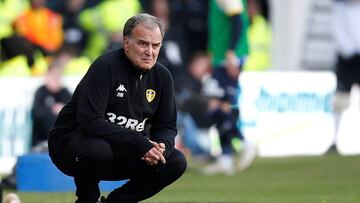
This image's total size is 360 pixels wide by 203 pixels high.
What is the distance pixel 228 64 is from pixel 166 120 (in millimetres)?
7150

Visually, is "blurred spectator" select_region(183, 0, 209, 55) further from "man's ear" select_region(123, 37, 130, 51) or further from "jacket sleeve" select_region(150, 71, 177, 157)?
"man's ear" select_region(123, 37, 130, 51)

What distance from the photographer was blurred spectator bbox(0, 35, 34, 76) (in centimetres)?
1792

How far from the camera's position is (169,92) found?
941 cm

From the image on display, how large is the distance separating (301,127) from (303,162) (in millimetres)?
1221

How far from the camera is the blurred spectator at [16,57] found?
58.8ft

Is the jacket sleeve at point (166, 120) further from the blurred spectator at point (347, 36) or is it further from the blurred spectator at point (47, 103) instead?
the blurred spectator at point (347, 36)

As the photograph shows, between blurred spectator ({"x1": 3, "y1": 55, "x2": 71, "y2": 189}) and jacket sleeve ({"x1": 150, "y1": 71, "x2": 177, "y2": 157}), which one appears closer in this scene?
jacket sleeve ({"x1": 150, "y1": 71, "x2": 177, "y2": 157})

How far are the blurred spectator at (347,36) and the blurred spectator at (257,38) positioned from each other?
9.17 feet

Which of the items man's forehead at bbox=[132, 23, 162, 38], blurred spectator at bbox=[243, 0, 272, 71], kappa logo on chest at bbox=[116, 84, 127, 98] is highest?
man's forehead at bbox=[132, 23, 162, 38]

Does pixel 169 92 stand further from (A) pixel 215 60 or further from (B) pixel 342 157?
(B) pixel 342 157

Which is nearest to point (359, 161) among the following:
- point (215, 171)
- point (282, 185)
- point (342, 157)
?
point (342, 157)

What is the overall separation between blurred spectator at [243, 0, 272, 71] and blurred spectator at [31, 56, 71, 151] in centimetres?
741

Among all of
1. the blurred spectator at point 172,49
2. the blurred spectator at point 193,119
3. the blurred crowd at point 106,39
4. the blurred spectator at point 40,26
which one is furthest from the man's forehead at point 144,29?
the blurred spectator at point 40,26

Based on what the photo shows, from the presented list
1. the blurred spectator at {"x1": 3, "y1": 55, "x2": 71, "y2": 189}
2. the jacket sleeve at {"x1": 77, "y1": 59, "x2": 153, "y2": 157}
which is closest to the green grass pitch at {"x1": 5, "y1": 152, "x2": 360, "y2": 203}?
the blurred spectator at {"x1": 3, "y1": 55, "x2": 71, "y2": 189}
